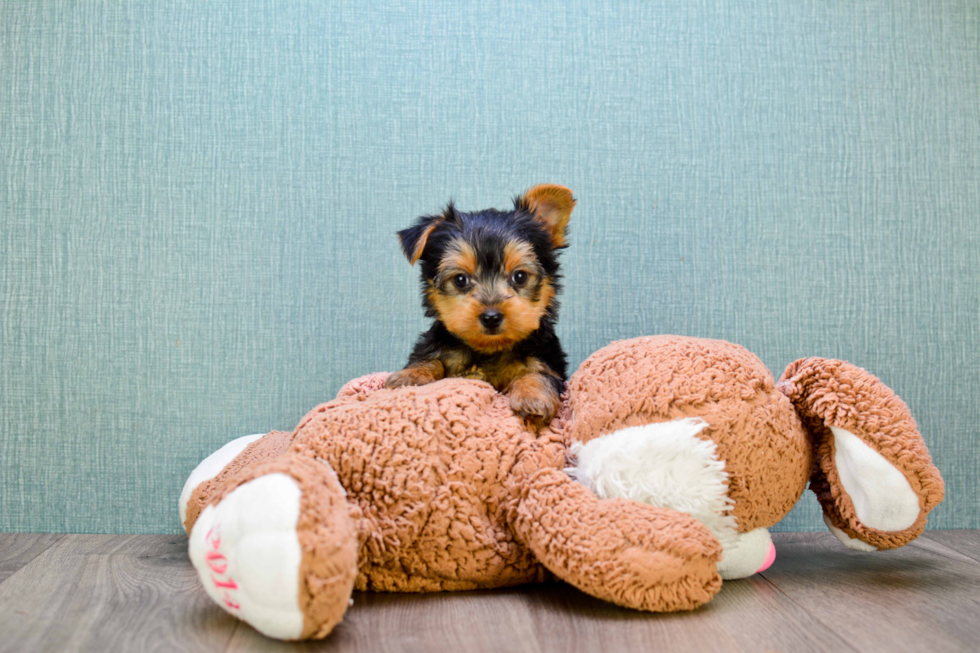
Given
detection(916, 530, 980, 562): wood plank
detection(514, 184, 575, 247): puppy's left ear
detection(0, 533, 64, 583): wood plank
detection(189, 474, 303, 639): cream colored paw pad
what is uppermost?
detection(514, 184, 575, 247): puppy's left ear

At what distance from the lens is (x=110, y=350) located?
7.98 feet

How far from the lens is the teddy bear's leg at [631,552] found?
1.45m

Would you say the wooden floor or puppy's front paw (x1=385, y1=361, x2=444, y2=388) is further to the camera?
puppy's front paw (x1=385, y1=361, x2=444, y2=388)

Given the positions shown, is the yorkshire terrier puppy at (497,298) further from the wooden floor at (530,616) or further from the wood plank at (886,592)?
the wood plank at (886,592)

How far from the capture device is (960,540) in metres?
2.34

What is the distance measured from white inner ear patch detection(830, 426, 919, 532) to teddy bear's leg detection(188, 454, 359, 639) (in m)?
1.12

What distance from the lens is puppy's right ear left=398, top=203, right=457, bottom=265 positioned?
1903 mm

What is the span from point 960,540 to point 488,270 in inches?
69.3

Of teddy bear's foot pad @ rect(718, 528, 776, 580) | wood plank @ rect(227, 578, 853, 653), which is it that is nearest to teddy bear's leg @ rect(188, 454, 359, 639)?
wood plank @ rect(227, 578, 853, 653)

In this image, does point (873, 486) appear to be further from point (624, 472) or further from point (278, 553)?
point (278, 553)

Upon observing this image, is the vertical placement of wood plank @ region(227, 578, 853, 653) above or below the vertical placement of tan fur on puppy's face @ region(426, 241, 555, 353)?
below

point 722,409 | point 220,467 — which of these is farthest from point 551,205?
point 220,467

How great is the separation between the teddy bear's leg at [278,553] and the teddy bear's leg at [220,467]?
657 mm

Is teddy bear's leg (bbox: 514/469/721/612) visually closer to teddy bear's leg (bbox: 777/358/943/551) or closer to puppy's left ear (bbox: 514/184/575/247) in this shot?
teddy bear's leg (bbox: 777/358/943/551)
